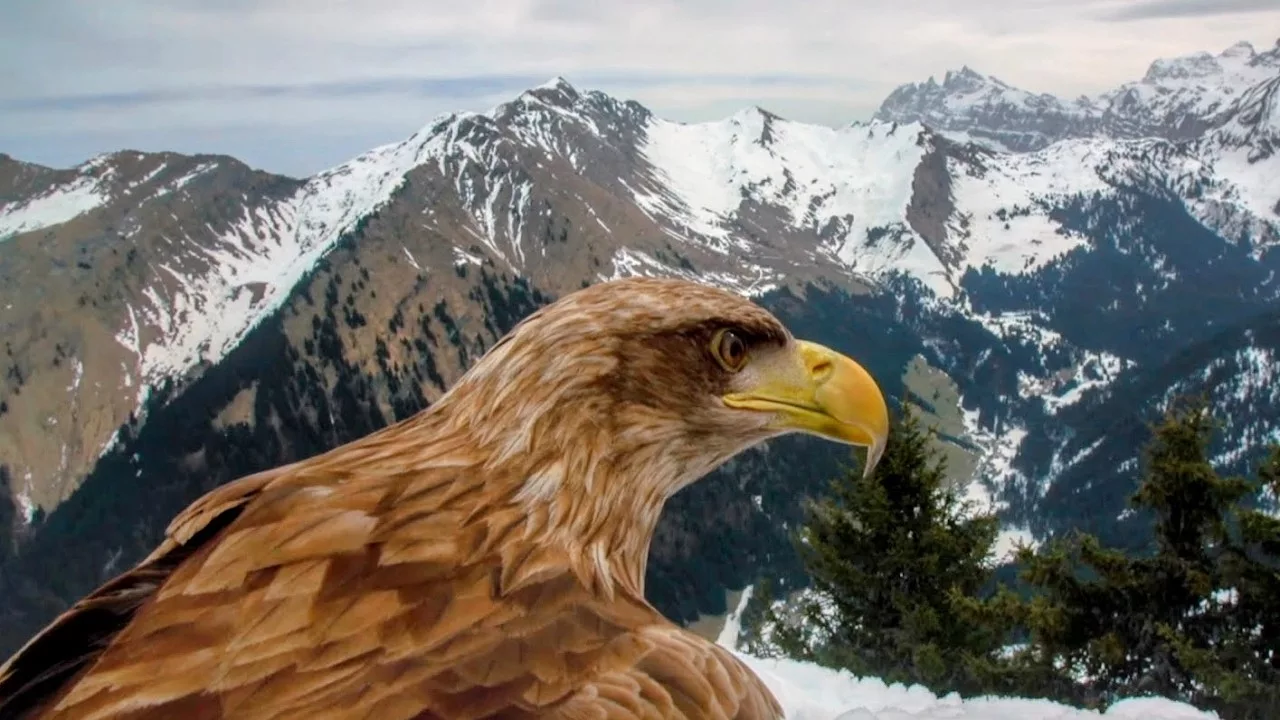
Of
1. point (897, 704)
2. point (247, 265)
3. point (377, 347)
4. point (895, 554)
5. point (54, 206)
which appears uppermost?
point (897, 704)

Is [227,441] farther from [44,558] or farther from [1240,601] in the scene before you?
[1240,601]

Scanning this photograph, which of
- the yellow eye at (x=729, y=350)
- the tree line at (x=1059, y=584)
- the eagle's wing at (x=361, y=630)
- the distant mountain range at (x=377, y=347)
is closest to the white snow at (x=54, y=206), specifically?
the distant mountain range at (x=377, y=347)

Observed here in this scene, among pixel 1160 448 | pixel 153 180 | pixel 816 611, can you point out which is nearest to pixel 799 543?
pixel 816 611

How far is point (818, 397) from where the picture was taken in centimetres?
267

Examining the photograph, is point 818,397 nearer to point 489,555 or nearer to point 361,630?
point 489,555

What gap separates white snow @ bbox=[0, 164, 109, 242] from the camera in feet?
387

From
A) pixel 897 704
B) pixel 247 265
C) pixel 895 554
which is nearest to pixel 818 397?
pixel 897 704

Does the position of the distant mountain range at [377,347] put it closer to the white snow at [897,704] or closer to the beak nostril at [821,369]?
the white snow at [897,704]

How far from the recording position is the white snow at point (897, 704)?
16.1ft

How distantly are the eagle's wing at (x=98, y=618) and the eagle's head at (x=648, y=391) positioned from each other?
597 millimetres

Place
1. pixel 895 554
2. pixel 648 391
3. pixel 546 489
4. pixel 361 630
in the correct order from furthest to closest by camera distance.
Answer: pixel 895 554, pixel 648 391, pixel 546 489, pixel 361 630

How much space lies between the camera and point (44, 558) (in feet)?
242

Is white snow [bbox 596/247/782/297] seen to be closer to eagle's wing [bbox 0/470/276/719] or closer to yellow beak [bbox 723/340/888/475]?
yellow beak [bbox 723/340/888/475]

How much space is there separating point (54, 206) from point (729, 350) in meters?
145
